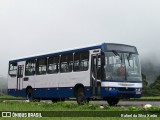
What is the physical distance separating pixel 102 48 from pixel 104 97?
7.95 feet

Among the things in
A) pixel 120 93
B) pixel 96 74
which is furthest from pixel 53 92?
pixel 120 93

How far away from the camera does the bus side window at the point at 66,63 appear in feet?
78.5

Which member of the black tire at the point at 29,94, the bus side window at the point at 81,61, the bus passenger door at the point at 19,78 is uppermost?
the bus side window at the point at 81,61

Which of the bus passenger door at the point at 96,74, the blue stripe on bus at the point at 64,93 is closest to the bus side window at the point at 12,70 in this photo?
the blue stripe on bus at the point at 64,93

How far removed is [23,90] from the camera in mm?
29969

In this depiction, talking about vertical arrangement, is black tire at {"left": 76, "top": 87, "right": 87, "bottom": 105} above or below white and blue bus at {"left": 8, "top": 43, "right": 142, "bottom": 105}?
below

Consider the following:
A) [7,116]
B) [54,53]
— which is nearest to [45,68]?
[54,53]

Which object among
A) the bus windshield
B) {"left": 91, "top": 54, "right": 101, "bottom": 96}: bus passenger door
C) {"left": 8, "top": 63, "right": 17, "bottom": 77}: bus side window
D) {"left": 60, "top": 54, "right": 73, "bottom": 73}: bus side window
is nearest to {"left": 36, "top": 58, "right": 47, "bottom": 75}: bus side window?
{"left": 60, "top": 54, "right": 73, "bottom": 73}: bus side window

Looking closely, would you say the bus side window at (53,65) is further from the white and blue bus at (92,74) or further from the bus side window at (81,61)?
the bus side window at (81,61)

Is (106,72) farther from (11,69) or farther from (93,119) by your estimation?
(11,69)

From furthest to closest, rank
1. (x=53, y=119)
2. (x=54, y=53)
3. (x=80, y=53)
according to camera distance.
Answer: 1. (x=54, y=53)
2. (x=80, y=53)
3. (x=53, y=119)

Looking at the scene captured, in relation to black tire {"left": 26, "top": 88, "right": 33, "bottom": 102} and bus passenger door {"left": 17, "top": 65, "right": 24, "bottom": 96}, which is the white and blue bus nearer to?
black tire {"left": 26, "top": 88, "right": 33, "bottom": 102}

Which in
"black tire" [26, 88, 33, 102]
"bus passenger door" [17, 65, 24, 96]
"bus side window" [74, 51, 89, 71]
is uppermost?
"bus side window" [74, 51, 89, 71]

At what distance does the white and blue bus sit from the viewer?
69.3 ft
